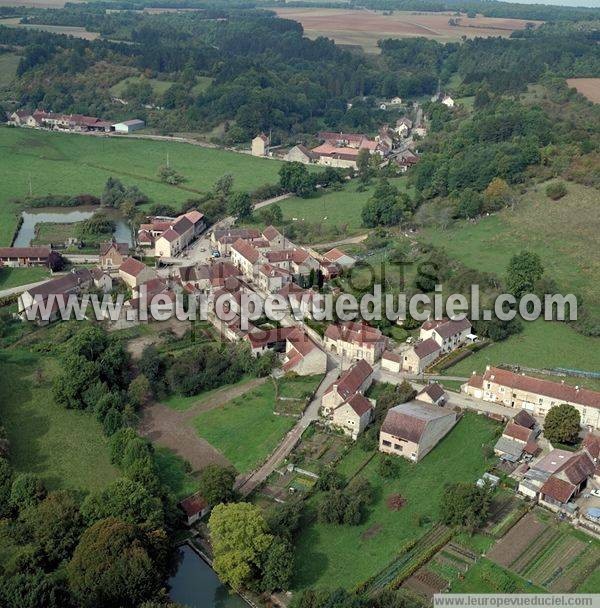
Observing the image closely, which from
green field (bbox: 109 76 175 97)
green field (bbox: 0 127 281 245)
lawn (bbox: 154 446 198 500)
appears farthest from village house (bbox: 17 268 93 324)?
green field (bbox: 109 76 175 97)

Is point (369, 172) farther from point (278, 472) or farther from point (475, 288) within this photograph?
point (278, 472)

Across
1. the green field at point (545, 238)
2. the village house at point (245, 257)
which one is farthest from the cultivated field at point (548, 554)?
the village house at point (245, 257)

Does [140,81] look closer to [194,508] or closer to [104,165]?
[104,165]

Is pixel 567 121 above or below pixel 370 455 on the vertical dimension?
above

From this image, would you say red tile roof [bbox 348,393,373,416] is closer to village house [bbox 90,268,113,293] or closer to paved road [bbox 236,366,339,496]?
paved road [bbox 236,366,339,496]

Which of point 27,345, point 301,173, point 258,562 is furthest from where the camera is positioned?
point 301,173

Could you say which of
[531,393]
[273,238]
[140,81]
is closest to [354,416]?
[531,393]

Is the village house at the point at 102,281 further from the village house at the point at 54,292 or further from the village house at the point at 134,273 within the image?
the village house at the point at 134,273

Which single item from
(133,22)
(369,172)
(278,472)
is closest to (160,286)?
(278,472)
